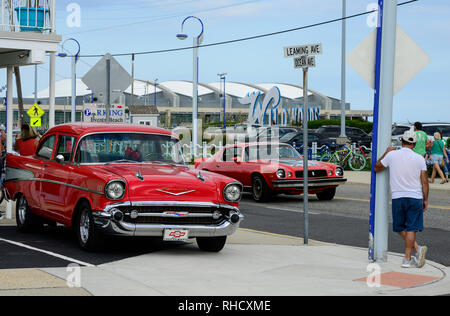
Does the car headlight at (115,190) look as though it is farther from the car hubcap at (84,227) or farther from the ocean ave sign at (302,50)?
the ocean ave sign at (302,50)

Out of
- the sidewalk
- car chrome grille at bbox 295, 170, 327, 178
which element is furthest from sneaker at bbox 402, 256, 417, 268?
car chrome grille at bbox 295, 170, 327, 178

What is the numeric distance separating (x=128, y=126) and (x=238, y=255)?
2576 mm

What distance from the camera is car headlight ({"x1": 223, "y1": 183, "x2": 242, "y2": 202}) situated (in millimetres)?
9727

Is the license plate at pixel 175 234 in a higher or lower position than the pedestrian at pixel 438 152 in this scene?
lower

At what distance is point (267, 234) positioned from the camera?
12.6m

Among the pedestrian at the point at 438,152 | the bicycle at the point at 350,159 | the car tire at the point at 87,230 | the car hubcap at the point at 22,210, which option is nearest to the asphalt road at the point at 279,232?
the car tire at the point at 87,230

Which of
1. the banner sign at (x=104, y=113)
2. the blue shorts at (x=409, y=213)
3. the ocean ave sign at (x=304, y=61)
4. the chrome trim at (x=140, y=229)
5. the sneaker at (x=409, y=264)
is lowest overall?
the sneaker at (x=409, y=264)

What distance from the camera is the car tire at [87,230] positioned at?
9.52m

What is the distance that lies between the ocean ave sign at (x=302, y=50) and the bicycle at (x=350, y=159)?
19.1m

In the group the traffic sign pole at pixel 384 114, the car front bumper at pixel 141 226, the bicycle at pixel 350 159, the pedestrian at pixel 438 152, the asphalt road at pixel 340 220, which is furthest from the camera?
the bicycle at pixel 350 159

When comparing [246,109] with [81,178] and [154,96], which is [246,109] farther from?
[81,178]

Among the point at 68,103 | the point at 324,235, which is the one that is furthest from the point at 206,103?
the point at 324,235

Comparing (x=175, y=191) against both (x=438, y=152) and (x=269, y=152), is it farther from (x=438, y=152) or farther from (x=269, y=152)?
(x=438, y=152)

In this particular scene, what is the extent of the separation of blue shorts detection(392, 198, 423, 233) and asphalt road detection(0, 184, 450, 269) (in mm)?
1009
